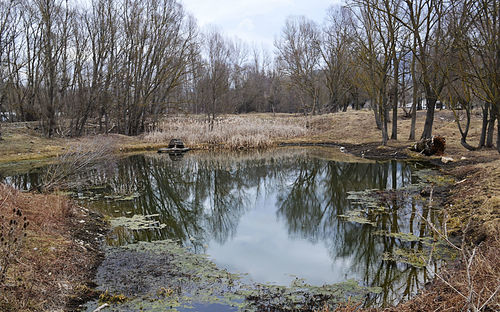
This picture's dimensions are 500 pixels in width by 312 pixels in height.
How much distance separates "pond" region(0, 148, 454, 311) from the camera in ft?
16.7

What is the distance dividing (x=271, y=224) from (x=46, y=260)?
14.7ft

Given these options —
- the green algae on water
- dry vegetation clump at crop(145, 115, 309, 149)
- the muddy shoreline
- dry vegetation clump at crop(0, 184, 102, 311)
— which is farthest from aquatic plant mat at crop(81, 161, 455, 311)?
dry vegetation clump at crop(145, 115, 309, 149)

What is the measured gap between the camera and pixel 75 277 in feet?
15.7

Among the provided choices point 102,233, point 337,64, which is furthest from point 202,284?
point 337,64

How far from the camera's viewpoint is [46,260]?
4816mm

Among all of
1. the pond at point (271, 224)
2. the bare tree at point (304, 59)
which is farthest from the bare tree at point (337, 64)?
the pond at point (271, 224)

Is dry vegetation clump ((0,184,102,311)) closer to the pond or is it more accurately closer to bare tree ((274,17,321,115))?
the pond

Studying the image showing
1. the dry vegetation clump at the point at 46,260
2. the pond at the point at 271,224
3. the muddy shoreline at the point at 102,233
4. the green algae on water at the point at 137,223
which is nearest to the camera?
the dry vegetation clump at the point at 46,260

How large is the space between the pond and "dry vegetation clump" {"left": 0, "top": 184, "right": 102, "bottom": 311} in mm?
360

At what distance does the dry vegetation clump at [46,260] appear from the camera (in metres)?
3.82

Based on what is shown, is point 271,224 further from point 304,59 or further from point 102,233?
point 304,59

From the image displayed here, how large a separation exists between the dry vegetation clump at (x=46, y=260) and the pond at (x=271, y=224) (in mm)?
360

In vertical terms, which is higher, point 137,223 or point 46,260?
point 46,260

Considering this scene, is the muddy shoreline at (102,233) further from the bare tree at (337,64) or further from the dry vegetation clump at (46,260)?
the bare tree at (337,64)
